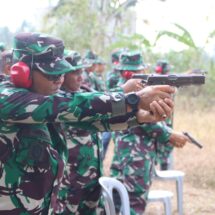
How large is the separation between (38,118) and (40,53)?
1.11 ft

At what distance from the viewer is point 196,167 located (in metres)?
7.86

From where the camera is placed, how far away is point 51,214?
2666mm

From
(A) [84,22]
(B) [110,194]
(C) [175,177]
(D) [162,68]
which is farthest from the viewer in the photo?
(A) [84,22]

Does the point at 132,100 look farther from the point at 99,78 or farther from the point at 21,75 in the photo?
the point at 99,78

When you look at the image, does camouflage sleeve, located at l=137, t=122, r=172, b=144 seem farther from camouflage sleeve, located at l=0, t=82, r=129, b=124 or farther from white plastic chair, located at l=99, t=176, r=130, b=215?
camouflage sleeve, located at l=0, t=82, r=129, b=124

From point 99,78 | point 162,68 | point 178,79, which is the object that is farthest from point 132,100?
point 99,78

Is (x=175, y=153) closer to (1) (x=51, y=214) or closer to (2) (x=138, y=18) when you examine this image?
(2) (x=138, y=18)

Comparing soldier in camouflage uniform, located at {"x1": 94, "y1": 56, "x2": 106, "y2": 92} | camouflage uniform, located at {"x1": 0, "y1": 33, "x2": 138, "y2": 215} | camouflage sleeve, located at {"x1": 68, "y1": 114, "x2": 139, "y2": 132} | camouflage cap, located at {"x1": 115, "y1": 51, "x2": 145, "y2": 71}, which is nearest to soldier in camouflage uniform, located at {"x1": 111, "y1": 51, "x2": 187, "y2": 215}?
camouflage cap, located at {"x1": 115, "y1": 51, "x2": 145, "y2": 71}

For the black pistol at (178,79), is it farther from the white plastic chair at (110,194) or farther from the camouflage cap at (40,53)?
the white plastic chair at (110,194)

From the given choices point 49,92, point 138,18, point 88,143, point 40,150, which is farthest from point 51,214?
point 138,18

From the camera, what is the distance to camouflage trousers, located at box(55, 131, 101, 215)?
364 centimetres

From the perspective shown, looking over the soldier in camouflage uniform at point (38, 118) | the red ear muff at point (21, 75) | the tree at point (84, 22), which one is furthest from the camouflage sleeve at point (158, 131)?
the tree at point (84, 22)

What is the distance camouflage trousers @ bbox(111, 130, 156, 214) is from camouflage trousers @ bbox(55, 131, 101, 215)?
3.07 ft

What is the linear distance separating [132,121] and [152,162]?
225 centimetres
